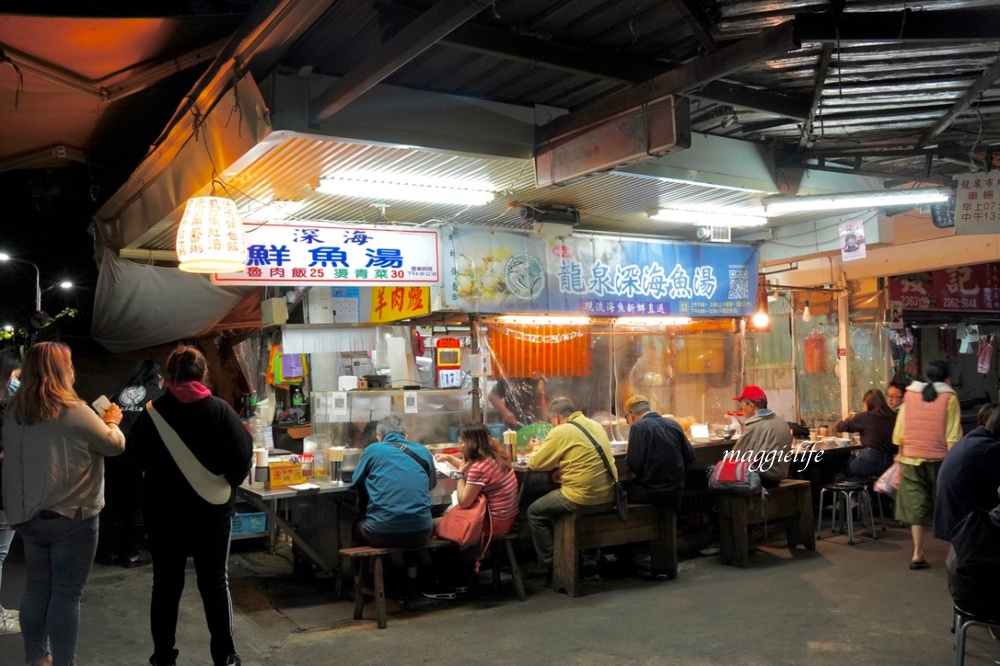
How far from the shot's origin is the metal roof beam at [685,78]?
462 centimetres

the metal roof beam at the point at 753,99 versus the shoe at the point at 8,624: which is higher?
the metal roof beam at the point at 753,99

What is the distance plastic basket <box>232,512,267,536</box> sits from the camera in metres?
9.44

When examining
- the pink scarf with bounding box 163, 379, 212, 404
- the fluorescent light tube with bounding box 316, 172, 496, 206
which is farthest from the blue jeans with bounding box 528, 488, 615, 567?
the pink scarf with bounding box 163, 379, 212, 404

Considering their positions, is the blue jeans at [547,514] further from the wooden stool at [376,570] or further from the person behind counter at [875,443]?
the person behind counter at [875,443]

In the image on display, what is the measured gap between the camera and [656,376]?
10.5m

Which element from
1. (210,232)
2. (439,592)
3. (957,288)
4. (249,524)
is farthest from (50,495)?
(957,288)

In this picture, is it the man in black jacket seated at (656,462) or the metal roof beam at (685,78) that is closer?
the metal roof beam at (685,78)

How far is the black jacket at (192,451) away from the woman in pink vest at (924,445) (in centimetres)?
682

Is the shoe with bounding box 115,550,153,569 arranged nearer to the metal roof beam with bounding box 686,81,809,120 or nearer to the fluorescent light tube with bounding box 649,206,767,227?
the fluorescent light tube with bounding box 649,206,767,227

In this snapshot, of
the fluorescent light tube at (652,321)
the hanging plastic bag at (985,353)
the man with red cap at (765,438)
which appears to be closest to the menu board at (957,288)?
the hanging plastic bag at (985,353)

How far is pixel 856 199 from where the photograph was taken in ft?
26.2

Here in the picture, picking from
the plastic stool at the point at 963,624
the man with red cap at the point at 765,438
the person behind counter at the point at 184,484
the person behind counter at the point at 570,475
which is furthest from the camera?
the man with red cap at the point at 765,438

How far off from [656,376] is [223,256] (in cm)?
614

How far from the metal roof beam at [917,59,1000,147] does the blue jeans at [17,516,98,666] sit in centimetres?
656
